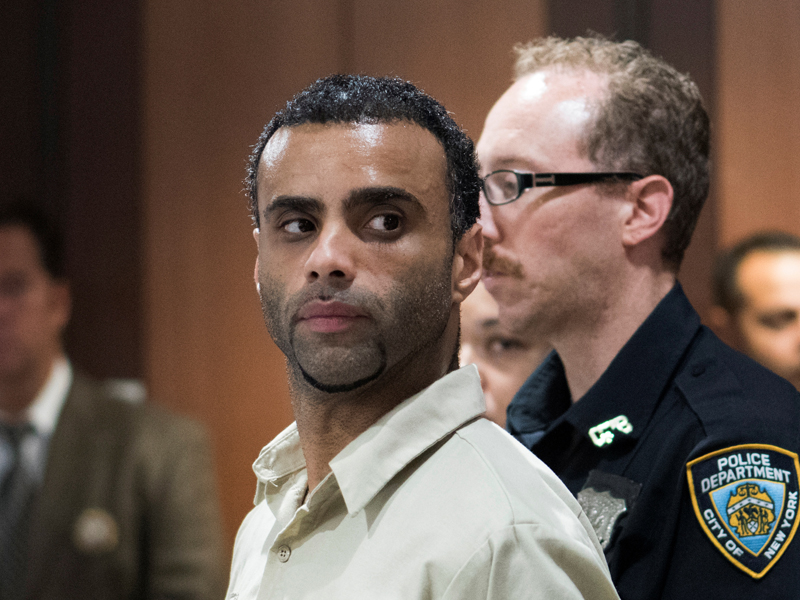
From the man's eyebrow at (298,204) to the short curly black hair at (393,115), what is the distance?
9 centimetres

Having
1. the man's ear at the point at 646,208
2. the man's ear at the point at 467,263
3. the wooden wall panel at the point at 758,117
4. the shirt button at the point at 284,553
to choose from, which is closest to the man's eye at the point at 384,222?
the man's ear at the point at 467,263

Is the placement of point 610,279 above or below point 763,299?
above

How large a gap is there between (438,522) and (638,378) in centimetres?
61

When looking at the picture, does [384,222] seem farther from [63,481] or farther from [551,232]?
[63,481]

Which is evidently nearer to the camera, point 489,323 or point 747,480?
point 747,480

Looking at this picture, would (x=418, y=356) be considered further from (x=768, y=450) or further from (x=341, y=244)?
(x=768, y=450)

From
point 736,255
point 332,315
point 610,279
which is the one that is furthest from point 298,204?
point 736,255

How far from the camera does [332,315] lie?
2.85 feet

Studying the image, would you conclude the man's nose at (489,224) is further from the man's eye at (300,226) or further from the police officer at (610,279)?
the man's eye at (300,226)

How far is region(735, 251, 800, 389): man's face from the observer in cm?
207

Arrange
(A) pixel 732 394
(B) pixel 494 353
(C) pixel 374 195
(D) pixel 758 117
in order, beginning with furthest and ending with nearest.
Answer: (D) pixel 758 117 → (B) pixel 494 353 → (A) pixel 732 394 → (C) pixel 374 195

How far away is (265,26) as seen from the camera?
1743mm

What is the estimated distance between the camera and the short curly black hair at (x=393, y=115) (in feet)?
3.05

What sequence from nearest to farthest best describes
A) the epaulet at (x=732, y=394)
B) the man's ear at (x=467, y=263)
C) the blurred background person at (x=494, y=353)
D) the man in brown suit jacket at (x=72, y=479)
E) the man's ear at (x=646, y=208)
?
the man's ear at (x=467, y=263) < the epaulet at (x=732, y=394) < the man's ear at (x=646, y=208) < the man in brown suit jacket at (x=72, y=479) < the blurred background person at (x=494, y=353)
